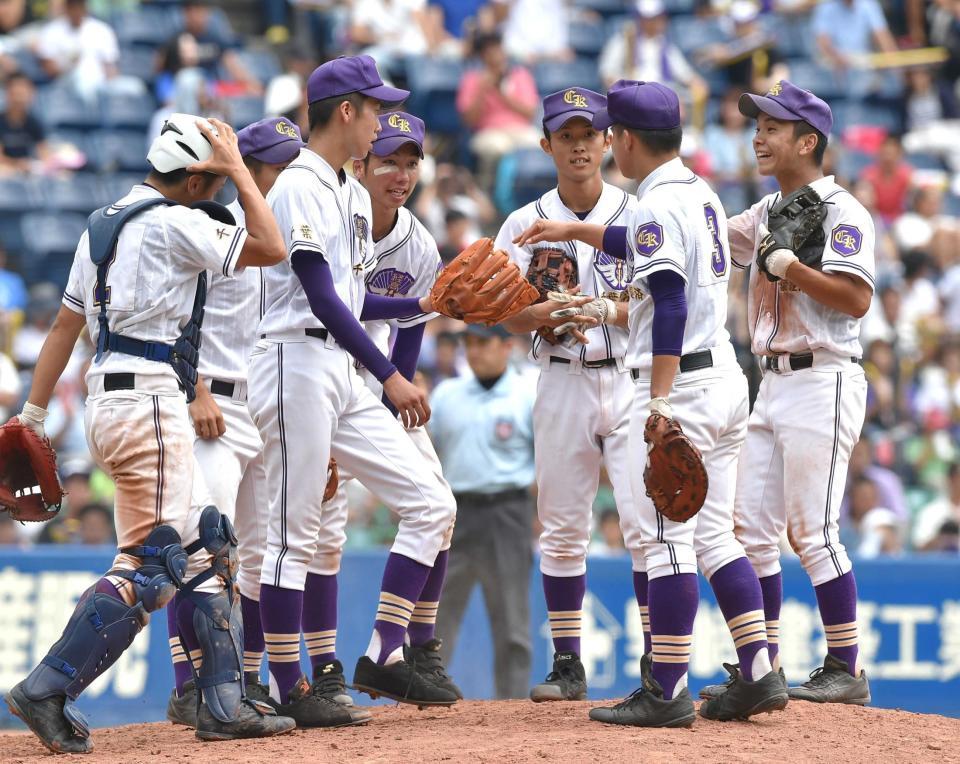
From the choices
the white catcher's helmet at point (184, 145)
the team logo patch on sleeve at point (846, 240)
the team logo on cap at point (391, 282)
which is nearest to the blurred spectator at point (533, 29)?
the team logo on cap at point (391, 282)

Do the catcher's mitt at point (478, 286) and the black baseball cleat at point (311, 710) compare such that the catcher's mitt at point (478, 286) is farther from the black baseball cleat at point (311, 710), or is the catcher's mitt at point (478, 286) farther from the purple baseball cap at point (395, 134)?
the black baseball cleat at point (311, 710)

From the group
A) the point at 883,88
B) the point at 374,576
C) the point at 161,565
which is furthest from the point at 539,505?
the point at 883,88

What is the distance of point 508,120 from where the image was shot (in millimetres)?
14625

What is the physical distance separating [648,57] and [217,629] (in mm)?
11111

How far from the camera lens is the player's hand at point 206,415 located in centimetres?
604

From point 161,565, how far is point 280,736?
767 millimetres

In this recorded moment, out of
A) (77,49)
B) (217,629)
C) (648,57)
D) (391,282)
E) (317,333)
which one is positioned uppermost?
(648,57)

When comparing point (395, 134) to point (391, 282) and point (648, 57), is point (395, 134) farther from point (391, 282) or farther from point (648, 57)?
point (648, 57)

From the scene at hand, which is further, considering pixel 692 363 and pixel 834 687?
pixel 834 687

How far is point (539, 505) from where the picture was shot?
625cm

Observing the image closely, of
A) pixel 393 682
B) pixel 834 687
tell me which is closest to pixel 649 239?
pixel 393 682

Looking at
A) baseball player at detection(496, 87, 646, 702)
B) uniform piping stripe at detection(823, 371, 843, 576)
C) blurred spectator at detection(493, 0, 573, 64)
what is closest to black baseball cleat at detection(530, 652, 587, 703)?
baseball player at detection(496, 87, 646, 702)

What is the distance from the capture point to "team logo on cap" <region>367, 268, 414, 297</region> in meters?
6.29

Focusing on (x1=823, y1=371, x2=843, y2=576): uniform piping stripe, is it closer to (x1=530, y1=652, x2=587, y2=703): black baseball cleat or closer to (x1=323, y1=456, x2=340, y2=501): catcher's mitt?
(x1=530, y1=652, x2=587, y2=703): black baseball cleat
